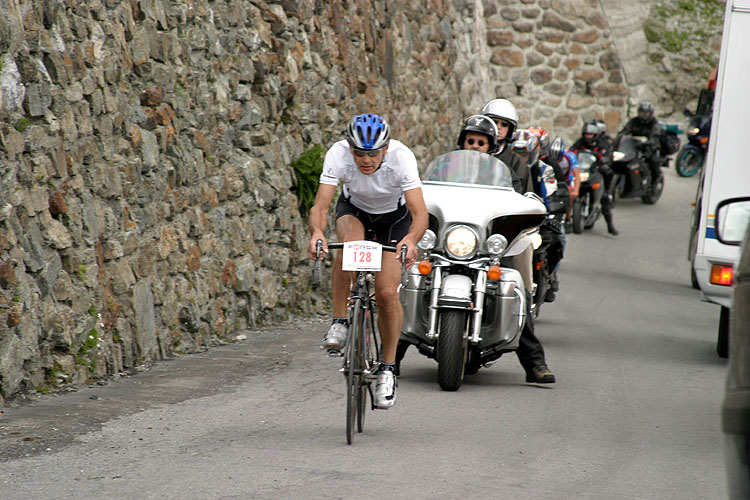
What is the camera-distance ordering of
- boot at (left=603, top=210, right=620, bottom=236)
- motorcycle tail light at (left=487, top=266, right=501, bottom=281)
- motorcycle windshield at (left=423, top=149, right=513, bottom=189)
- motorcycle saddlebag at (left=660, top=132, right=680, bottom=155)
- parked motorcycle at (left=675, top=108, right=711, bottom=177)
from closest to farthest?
1. motorcycle tail light at (left=487, top=266, right=501, bottom=281)
2. motorcycle windshield at (left=423, top=149, right=513, bottom=189)
3. boot at (left=603, top=210, right=620, bottom=236)
4. motorcycle saddlebag at (left=660, top=132, right=680, bottom=155)
5. parked motorcycle at (left=675, top=108, right=711, bottom=177)

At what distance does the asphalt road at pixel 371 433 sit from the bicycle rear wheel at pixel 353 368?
0.53 feet

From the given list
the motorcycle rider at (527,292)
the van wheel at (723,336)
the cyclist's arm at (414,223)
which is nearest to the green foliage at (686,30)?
the van wheel at (723,336)

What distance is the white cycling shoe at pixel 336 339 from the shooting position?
6.35 meters

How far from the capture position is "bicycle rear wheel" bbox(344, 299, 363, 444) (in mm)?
6145

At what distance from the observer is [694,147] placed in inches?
1026

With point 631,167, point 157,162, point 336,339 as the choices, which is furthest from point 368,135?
point 631,167

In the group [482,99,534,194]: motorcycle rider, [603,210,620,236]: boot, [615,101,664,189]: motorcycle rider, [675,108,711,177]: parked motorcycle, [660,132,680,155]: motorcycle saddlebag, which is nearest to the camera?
[482,99,534,194]: motorcycle rider

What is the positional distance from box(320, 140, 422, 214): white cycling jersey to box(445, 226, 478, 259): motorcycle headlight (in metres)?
1.23

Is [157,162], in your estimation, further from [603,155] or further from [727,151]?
[603,155]

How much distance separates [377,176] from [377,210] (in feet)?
0.88

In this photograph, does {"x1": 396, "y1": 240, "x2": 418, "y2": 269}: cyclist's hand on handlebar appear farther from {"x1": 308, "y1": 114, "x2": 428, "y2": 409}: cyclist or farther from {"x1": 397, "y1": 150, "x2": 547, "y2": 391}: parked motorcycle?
{"x1": 397, "y1": 150, "x2": 547, "y2": 391}: parked motorcycle

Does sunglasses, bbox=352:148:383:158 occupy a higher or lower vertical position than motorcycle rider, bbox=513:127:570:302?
higher

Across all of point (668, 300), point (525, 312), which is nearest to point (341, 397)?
point (525, 312)

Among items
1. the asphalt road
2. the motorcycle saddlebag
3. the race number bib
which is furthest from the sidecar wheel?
the motorcycle saddlebag
